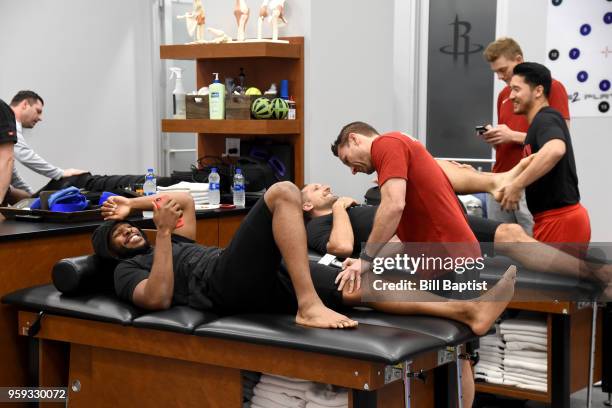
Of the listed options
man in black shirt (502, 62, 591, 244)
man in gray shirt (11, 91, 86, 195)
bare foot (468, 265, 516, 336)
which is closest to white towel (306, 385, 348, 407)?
bare foot (468, 265, 516, 336)

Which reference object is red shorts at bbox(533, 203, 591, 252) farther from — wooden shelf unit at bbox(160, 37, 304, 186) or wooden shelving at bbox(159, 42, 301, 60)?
wooden shelving at bbox(159, 42, 301, 60)

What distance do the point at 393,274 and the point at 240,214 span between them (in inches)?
70.5

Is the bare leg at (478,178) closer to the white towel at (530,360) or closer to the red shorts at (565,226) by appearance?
the red shorts at (565,226)

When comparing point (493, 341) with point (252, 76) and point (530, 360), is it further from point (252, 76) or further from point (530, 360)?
point (252, 76)

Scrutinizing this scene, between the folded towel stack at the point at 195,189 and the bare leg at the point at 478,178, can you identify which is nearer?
the bare leg at the point at 478,178

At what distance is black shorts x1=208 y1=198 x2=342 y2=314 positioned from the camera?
316 centimetres

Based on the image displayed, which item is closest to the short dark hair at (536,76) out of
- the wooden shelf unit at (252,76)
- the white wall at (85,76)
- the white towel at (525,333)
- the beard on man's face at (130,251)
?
the white towel at (525,333)

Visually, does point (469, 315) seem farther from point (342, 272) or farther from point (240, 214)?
point (240, 214)

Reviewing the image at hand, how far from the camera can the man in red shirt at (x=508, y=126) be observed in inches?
180

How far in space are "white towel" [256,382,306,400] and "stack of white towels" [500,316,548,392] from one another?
1.27 metres

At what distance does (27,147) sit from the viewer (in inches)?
226

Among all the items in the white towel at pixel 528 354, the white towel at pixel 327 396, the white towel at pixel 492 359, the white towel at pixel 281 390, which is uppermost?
the white towel at pixel 327 396

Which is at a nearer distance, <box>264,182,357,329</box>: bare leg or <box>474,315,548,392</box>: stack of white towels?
<box>264,182,357,329</box>: bare leg

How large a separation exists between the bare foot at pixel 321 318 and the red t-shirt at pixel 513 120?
2.07 metres
